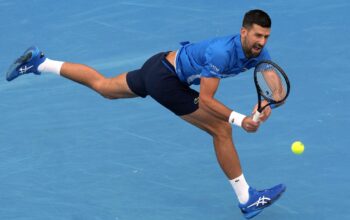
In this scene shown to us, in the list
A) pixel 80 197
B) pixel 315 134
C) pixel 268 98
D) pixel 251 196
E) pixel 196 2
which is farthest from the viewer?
pixel 196 2

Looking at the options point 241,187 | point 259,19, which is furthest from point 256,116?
point 241,187

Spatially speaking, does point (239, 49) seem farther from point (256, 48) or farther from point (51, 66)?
point (51, 66)

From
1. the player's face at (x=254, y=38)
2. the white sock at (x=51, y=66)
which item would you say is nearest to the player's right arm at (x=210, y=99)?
the player's face at (x=254, y=38)

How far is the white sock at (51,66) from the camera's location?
941 centimetres

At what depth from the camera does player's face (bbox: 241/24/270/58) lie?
298 inches

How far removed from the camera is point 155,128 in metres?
9.89

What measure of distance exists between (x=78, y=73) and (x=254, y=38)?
2297mm

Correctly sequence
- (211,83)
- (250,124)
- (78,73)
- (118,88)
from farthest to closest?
(78,73)
(118,88)
(211,83)
(250,124)

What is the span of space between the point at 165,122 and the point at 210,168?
1.07 metres

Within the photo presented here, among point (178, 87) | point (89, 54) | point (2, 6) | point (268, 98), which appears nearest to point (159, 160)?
point (178, 87)

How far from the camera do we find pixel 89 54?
38.8 ft

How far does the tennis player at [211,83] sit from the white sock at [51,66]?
0.33m

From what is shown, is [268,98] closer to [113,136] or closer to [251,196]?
[251,196]

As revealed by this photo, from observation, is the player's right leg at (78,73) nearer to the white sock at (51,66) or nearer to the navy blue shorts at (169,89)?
the white sock at (51,66)
